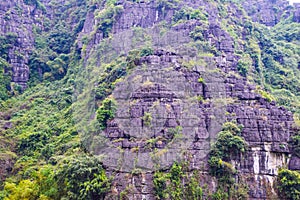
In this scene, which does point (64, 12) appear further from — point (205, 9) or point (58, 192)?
point (58, 192)

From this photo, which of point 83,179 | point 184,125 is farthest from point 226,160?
point 83,179

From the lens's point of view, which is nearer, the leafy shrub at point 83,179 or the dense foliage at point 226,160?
the leafy shrub at point 83,179

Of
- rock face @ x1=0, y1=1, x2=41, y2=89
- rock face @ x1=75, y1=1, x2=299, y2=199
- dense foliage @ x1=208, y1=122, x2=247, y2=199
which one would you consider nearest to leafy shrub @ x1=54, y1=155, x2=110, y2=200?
rock face @ x1=75, y1=1, x2=299, y2=199

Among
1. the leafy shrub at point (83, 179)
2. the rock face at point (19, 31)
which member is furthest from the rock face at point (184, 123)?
the rock face at point (19, 31)

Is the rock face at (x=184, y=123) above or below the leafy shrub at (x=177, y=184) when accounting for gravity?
above

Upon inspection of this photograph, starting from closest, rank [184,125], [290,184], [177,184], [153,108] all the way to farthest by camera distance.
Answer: [177,184], [290,184], [184,125], [153,108]

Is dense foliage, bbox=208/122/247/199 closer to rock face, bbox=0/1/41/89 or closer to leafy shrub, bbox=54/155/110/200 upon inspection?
leafy shrub, bbox=54/155/110/200

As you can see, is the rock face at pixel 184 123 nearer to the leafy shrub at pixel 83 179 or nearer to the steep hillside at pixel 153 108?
the steep hillside at pixel 153 108

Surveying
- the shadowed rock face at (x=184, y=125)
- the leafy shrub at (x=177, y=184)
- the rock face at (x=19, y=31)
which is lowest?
the leafy shrub at (x=177, y=184)

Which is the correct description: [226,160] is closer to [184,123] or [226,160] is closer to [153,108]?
[184,123]
